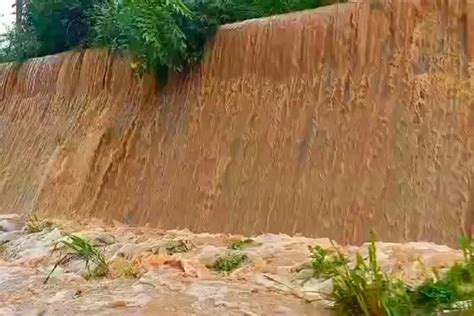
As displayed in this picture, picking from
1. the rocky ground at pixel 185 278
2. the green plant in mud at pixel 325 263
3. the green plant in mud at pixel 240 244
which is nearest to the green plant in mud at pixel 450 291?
the rocky ground at pixel 185 278

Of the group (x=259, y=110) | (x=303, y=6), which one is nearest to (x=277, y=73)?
(x=259, y=110)

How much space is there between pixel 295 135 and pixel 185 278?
2.59 meters

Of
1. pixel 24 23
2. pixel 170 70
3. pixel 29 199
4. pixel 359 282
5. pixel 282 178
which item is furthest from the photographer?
pixel 24 23

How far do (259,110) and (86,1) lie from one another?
461 cm

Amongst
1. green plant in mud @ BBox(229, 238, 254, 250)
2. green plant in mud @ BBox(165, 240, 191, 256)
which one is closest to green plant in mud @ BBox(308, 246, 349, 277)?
green plant in mud @ BBox(229, 238, 254, 250)

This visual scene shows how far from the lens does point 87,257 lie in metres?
5.44

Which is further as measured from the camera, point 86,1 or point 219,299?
point 86,1

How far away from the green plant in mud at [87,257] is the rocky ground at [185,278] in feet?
Answer: 0.17

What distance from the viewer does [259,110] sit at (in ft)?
24.1

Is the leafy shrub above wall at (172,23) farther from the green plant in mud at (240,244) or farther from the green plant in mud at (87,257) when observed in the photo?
the green plant in mud at (240,244)

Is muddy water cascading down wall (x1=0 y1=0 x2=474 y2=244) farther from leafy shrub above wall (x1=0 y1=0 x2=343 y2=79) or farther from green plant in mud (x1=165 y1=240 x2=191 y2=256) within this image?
green plant in mud (x1=165 y1=240 x2=191 y2=256)

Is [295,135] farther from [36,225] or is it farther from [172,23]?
[36,225]

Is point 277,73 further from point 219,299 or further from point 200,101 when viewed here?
point 219,299

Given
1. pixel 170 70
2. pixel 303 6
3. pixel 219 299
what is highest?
pixel 303 6
